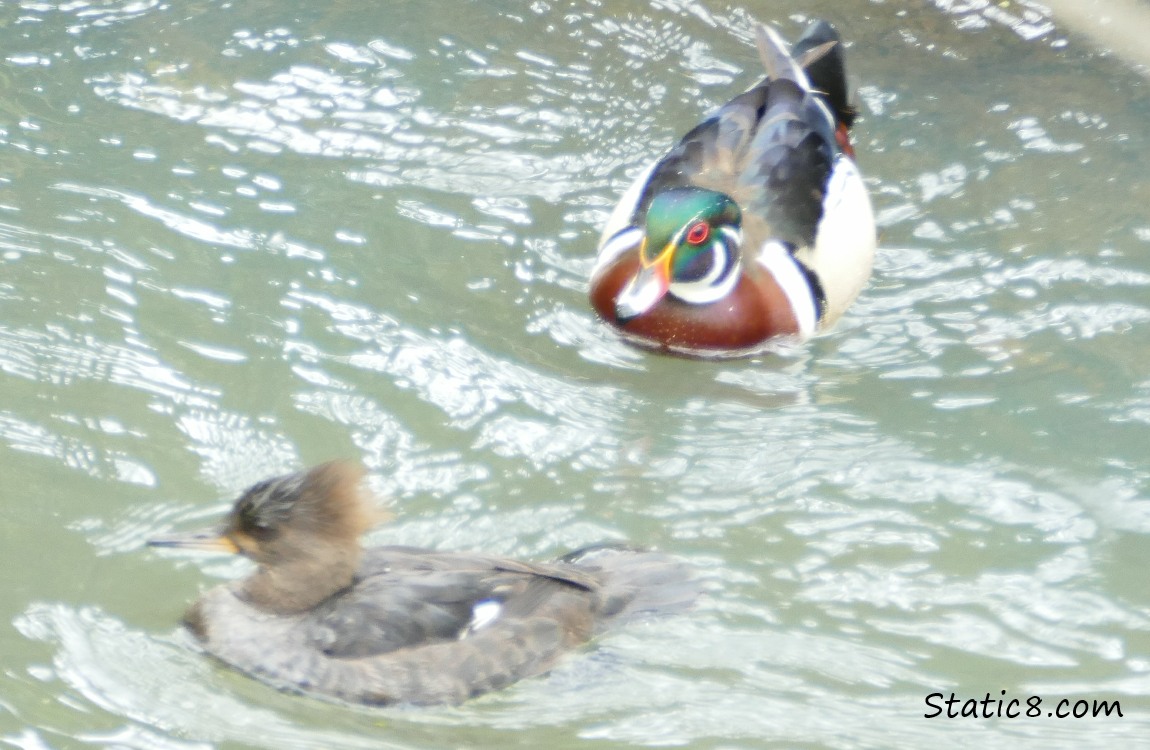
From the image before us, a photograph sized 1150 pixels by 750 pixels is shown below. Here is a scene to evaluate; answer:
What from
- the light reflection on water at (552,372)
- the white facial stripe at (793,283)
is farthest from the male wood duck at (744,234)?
the light reflection on water at (552,372)

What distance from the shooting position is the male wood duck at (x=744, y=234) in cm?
598

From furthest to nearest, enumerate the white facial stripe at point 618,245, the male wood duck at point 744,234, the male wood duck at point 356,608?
1. the white facial stripe at point 618,245
2. the male wood duck at point 744,234
3. the male wood duck at point 356,608

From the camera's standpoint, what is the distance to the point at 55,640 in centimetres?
416

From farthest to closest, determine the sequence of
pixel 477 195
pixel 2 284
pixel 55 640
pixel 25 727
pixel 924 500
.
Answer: pixel 477 195, pixel 2 284, pixel 924 500, pixel 55 640, pixel 25 727

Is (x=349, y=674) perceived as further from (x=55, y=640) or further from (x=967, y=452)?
(x=967, y=452)

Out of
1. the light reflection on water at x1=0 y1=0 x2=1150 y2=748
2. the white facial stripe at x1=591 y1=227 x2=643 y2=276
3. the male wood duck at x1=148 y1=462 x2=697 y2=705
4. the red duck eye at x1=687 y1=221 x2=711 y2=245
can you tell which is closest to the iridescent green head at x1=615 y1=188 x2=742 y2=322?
the red duck eye at x1=687 y1=221 x2=711 y2=245

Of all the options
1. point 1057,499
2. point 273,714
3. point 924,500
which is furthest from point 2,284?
point 1057,499

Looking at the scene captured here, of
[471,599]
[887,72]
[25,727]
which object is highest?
[887,72]

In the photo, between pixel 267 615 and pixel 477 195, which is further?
pixel 477 195

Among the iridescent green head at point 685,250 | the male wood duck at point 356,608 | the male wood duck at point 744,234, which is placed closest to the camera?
the male wood duck at point 356,608

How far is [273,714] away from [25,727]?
0.66 m

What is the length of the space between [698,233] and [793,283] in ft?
1.65

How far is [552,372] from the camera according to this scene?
18.4ft

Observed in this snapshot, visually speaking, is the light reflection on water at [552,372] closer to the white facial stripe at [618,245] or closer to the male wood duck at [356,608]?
the male wood duck at [356,608]
